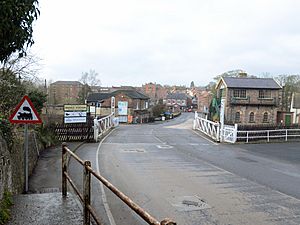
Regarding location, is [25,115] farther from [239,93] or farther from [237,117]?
[237,117]

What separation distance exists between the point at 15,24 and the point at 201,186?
6278 mm

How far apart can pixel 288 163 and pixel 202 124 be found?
1458 centimetres

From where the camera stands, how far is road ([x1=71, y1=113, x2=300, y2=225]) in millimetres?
Answer: 6328

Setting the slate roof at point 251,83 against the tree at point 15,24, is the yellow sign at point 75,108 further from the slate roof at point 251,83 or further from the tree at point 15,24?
the slate roof at point 251,83

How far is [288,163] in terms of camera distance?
1414 cm

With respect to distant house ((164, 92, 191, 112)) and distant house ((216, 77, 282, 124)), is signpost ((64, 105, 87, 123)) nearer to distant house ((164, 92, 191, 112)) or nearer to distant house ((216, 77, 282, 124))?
distant house ((216, 77, 282, 124))

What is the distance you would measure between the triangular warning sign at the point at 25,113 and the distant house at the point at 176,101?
11749 cm

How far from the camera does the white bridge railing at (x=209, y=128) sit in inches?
896

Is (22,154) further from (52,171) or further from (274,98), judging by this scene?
(274,98)

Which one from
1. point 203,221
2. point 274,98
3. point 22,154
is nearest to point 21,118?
point 22,154

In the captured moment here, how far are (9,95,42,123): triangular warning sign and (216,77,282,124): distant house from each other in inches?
1461

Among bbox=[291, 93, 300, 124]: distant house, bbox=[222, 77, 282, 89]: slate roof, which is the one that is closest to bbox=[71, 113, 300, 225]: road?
bbox=[222, 77, 282, 89]: slate roof

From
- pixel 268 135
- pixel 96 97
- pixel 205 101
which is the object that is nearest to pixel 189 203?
pixel 268 135

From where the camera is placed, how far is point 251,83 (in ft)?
141
